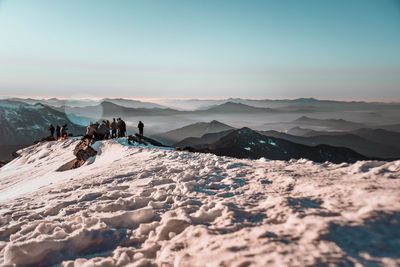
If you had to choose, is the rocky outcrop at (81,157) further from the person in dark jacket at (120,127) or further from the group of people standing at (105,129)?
the person in dark jacket at (120,127)

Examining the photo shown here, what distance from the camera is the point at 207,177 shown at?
741cm

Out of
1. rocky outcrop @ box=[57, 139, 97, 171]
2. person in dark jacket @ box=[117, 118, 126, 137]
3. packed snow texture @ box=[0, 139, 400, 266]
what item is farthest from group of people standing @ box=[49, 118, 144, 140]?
packed snow texture @ box=[0, 139, 400, 266]

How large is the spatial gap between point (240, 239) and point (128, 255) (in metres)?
1.82

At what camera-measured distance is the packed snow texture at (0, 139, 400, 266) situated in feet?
9.00

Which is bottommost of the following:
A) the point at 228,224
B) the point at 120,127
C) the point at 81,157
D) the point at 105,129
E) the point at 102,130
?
the point at 81,157

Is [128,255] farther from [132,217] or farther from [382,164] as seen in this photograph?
[382,164]

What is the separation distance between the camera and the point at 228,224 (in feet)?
12.3

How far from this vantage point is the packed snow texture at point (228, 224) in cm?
274

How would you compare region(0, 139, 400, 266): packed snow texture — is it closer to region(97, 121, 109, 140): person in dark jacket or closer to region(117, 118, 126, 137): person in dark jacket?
region(117, 118, 126, 137): person in dark jacket

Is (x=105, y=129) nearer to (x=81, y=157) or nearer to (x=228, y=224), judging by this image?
(x=81, y=157)

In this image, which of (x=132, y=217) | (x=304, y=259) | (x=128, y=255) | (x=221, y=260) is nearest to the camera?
(x=304, y=259)

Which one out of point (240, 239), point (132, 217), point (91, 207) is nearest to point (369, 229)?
point (240, 239)

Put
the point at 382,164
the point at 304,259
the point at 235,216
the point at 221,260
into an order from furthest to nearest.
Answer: the point at 382,164 < the point at 235,216 < the point at 221,260 < the point at 304,259

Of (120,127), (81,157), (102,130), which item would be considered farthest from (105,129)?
(81,157)
